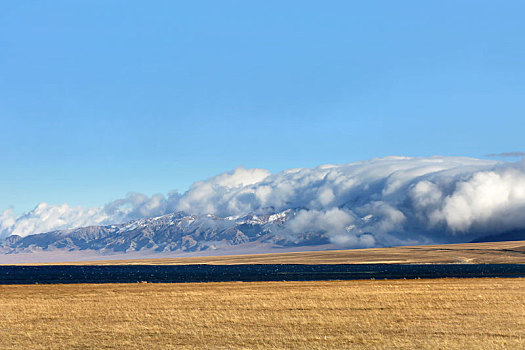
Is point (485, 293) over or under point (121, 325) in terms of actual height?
under

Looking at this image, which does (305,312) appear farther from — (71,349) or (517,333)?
(71,349)

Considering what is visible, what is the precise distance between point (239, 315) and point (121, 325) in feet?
28.6

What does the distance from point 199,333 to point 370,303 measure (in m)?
19.6

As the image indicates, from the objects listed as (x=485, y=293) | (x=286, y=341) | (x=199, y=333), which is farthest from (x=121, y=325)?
(x=485, y=293)

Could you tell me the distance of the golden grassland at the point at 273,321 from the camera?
99.0 feet

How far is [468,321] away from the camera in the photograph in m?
36.4

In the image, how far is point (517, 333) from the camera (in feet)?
103

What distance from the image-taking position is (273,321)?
37906 mm

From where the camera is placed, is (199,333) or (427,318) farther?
(427,318)

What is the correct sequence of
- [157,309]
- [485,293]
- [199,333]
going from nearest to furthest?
[199,333]
[157,309]
[485,293]

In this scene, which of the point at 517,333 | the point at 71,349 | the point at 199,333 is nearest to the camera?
the point at 71,349

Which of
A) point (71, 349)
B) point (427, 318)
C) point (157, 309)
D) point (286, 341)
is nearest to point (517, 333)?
point (427, 318)

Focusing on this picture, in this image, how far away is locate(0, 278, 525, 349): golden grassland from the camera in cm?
3017

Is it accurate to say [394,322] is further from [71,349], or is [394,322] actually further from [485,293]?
[485,293]
